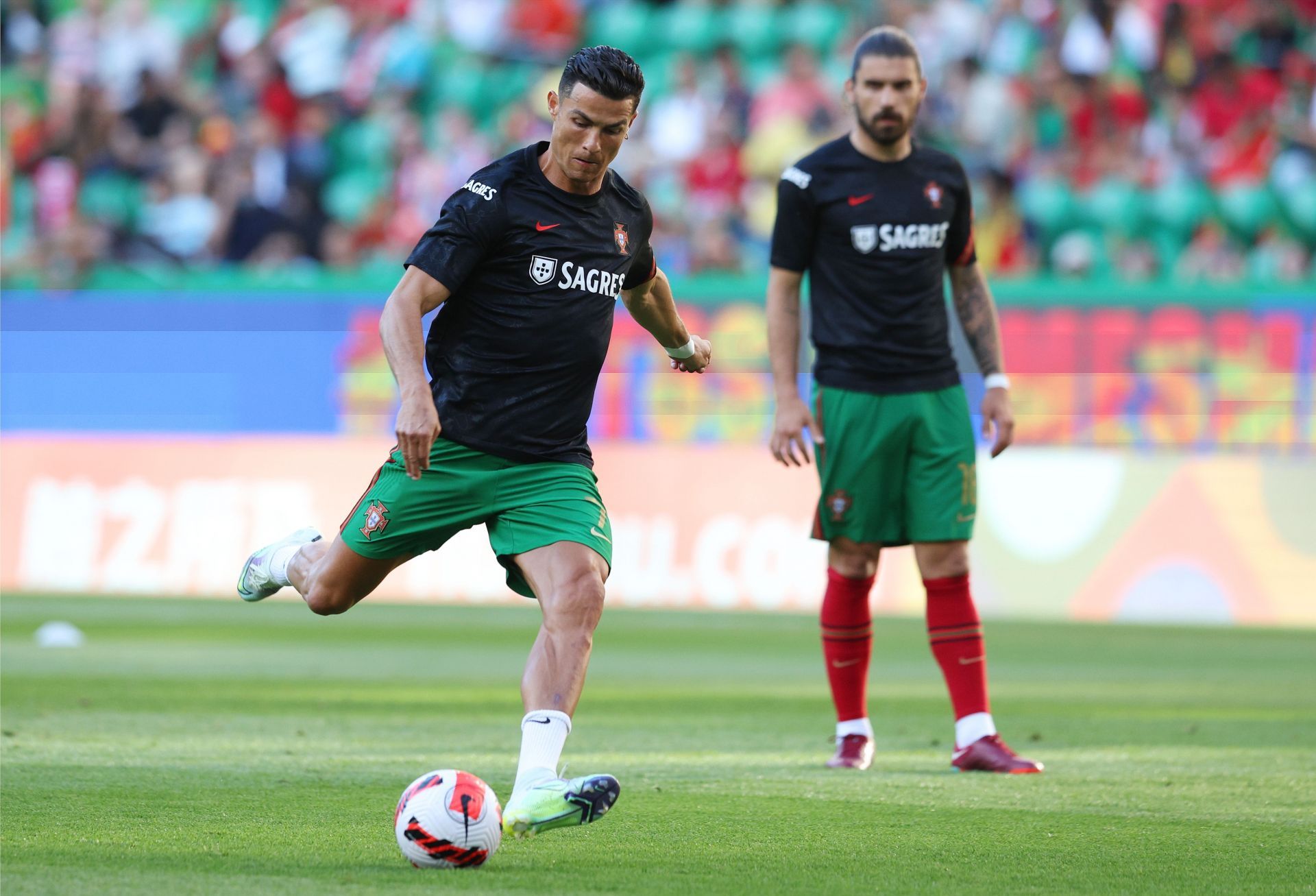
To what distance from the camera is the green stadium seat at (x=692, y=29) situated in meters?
21.2

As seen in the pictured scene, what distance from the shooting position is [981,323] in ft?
24.8

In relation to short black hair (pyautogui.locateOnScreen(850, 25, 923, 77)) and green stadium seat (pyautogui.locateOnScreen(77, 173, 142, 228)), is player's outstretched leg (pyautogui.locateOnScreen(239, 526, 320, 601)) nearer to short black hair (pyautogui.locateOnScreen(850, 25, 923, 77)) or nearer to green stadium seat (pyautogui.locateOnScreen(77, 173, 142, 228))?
short black hair (pyautogui.locateOnScreen(850, 25, 923, 77))

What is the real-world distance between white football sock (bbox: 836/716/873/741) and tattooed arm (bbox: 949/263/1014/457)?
1.11 meters

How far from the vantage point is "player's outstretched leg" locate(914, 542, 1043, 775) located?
707cm

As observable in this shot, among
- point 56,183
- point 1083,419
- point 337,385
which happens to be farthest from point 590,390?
point 56,183

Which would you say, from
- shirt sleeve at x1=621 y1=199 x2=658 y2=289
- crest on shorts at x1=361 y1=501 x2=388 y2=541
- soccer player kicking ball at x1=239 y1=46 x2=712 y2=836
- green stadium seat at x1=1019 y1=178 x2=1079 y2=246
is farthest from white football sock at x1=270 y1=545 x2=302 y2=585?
green stadium seat at x1=1019 y1=178 x2=1079 y2=246

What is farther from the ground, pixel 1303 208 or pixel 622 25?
pixel 622 25

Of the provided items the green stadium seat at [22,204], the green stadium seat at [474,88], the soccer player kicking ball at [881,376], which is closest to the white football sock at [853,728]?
the soccer player kicking ball at [881,376]

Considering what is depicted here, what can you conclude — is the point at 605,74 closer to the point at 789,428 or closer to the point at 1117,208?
the point at 789,428

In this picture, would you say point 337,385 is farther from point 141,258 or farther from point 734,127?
point 734,127

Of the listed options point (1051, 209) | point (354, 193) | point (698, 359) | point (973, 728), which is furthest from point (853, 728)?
point (354, 193)

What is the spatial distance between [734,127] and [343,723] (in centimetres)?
1212

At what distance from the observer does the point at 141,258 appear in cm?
1869

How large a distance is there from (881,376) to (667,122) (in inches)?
509
